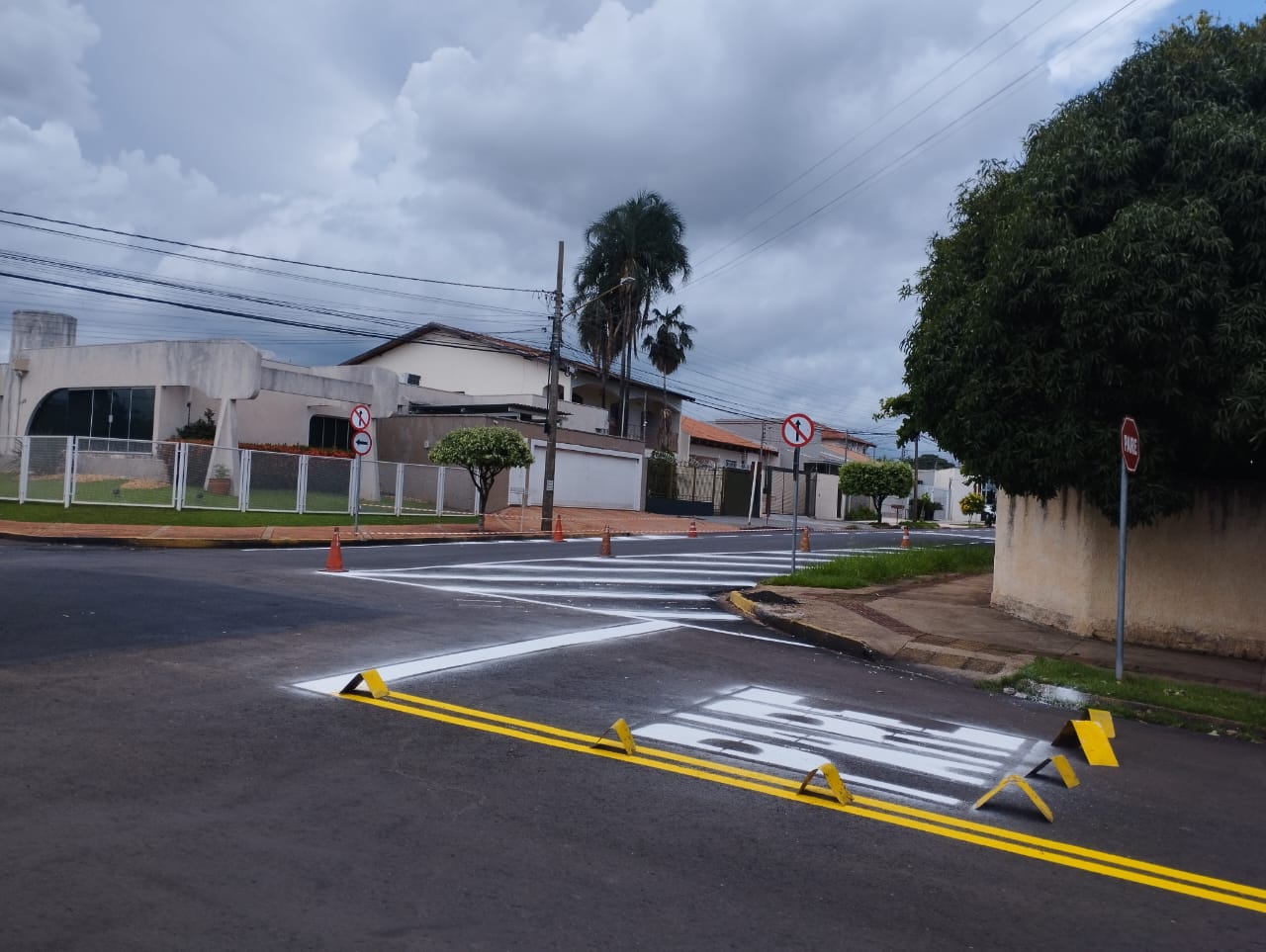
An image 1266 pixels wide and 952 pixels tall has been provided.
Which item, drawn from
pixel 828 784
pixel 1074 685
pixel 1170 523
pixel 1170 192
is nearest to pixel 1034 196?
pixel 1170 192

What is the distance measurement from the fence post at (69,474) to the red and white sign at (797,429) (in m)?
17.7

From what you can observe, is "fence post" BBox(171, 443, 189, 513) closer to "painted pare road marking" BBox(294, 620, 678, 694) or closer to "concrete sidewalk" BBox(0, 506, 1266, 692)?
"concrete sidewalk" BBox(0, 506, 1266, 692)

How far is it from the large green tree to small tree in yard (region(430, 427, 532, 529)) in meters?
18.0

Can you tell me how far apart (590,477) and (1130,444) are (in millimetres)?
32824

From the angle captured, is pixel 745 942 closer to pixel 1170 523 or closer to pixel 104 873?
pixel 104 873

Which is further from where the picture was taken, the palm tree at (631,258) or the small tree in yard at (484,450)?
the palm tree at (631,258)

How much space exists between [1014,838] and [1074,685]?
15.7 feet

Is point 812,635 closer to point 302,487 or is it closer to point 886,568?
point 886,568

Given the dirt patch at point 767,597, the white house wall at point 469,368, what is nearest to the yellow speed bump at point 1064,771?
the dirt patch at point 767,597

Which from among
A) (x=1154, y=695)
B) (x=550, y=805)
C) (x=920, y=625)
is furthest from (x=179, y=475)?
(x=550, y=805)

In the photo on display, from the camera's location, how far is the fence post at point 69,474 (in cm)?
2586

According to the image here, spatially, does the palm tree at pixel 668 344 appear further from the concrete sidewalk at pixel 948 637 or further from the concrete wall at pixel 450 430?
the concrete sidewalk at pixel 948 637

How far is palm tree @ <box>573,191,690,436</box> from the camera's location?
158ft

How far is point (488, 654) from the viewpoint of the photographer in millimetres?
9391
